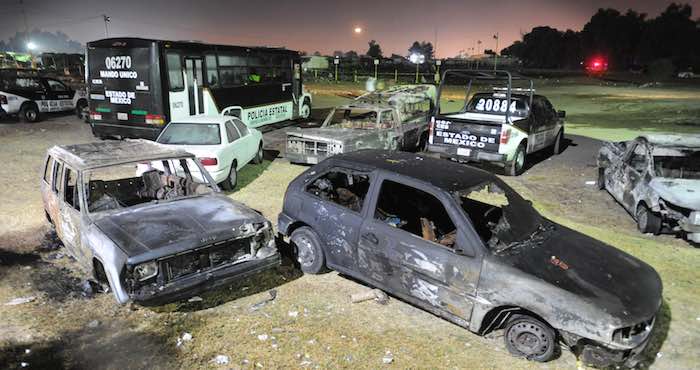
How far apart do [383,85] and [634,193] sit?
110 ft

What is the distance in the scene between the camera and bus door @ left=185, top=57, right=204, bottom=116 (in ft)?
44.5

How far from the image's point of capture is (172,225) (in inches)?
195

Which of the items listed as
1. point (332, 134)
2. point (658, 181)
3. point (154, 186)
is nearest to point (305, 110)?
point (332, 134)

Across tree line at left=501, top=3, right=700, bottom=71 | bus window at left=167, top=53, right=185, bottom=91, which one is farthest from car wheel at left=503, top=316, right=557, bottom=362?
tree line at left=501, top=3, right=700, bottom=71

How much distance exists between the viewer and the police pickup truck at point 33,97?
17.6 metres

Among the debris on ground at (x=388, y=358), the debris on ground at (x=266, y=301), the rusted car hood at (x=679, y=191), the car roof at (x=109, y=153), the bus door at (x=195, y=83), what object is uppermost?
the bus door at (x=195, y=83)

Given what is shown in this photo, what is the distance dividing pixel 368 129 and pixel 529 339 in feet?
26.1

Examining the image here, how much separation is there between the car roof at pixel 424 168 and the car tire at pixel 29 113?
17684 millimetres

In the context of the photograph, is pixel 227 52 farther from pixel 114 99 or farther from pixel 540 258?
pixel 540 258

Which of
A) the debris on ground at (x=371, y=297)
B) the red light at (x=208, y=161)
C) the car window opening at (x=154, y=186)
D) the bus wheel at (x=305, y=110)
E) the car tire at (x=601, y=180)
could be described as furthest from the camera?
the bus wheel at (x=305, y=110)

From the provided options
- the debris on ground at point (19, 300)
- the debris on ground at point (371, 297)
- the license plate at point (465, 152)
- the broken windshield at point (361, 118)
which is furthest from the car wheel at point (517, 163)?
the debris on ground at point (19, 300)

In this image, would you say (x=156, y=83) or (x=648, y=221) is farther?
(x=156, y=83)

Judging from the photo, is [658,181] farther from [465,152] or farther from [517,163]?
[465,152]

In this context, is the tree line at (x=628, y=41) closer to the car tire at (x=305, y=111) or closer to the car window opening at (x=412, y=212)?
the car tire at (x=305, y=111)
